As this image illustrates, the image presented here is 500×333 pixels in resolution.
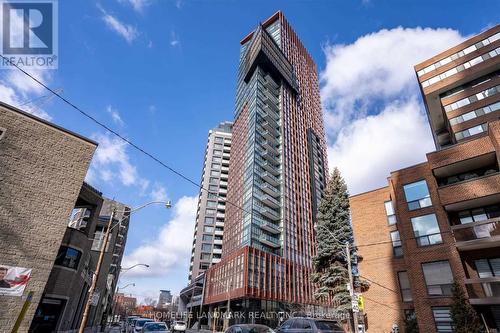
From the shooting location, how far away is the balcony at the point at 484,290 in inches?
677

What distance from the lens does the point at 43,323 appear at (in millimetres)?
18844

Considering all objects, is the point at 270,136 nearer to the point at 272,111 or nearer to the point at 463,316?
the point at 272,111

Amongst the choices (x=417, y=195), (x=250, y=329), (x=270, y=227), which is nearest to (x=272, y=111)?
(x=270, y=227)

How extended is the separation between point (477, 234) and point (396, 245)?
6.58 m

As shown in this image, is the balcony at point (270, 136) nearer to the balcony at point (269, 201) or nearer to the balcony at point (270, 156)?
the balcony at point (270, 156)

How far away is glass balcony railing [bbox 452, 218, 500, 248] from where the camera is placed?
59.7ft

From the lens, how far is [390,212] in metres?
26.2

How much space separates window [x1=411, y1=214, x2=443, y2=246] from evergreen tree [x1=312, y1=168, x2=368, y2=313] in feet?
18.6

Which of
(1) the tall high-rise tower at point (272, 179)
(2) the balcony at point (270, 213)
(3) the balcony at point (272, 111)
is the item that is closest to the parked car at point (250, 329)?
(1) the tall high-rise tower at point (272, 179)

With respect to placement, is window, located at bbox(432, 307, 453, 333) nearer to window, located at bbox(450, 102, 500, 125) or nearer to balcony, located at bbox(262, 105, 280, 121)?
window, located at bbox(450, 102, 500, 125)

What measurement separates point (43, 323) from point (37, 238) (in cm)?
613

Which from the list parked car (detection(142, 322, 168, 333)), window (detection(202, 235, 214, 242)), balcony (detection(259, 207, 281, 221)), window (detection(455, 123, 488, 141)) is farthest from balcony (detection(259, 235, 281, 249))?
parked car (detection(142, 322, 168, 333))

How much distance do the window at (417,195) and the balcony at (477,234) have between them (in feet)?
11.0

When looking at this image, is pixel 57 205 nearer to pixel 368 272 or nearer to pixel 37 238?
pixel 37 238
